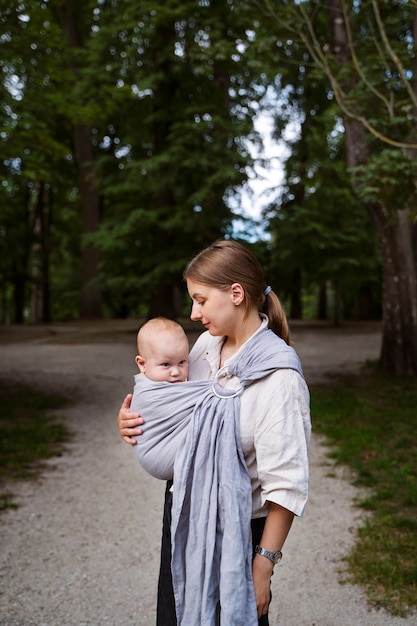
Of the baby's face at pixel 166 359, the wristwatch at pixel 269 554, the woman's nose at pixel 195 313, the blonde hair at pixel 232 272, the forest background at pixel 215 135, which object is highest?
the forest background at pixel 215 135

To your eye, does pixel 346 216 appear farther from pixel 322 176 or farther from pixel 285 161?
pixel 285 161

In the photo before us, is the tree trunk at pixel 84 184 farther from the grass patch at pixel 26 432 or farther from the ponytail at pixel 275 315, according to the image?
the ponytail at pixel 275 315

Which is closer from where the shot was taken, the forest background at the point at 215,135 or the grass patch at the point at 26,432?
the grass patch at the point at 26,432

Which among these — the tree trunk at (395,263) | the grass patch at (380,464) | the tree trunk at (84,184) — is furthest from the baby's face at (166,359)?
the tree trunk at (84,184)

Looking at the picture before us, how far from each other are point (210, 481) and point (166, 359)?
417 mm

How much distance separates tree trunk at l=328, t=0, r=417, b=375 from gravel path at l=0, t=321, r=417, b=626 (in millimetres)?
3667

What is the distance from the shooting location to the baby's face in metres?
2.11

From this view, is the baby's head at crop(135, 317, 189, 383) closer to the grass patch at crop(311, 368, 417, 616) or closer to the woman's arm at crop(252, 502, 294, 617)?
the woman's arm at crop(252, 502, 294, 617)

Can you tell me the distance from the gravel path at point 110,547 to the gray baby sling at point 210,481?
190cm

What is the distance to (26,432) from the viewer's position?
7.71 meters

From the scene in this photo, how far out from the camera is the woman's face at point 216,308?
2.03 meters

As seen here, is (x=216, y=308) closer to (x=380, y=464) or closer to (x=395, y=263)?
(x=380, y=464)

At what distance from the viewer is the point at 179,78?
16.5 metres

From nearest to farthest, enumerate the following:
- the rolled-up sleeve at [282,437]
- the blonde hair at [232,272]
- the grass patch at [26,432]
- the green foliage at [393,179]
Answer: the rolled-up sleeve at [282,437] < the blonde hair at [232,272] < the green foliage at [393,179] < the grass patch at [26,432]
